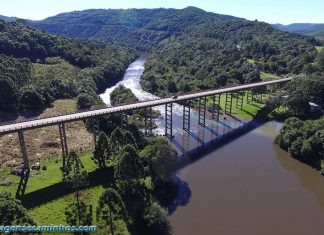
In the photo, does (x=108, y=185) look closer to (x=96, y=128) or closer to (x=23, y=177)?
(x=23, y=177)

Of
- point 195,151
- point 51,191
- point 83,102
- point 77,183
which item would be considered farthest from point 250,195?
point 83,102

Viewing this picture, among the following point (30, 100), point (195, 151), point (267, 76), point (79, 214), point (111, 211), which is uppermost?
point (30, 100)

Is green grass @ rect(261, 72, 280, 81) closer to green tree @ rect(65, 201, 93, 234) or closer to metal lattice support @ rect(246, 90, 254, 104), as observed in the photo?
metal lattice support @ rect(246, 90, 254, 104)

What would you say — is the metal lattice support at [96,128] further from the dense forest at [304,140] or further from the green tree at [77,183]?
the dense forest at [304,140]

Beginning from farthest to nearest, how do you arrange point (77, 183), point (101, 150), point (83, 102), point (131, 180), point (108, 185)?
point (83, 102) → point (101, 150) → point (108, 185) → point (131, 180) → point (77, 183)

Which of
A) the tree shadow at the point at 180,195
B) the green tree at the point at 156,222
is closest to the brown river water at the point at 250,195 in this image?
the tree shadow at the point at 180,195

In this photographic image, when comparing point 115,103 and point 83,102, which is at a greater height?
point 83,102

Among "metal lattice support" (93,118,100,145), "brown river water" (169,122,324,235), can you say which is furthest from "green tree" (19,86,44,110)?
"brown river water" (169,122,324,235)
